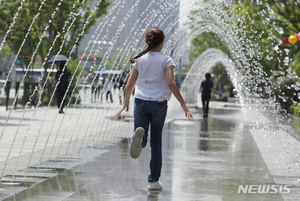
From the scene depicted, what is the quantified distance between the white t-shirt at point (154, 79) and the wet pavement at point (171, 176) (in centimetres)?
107

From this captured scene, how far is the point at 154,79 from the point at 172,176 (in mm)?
1460

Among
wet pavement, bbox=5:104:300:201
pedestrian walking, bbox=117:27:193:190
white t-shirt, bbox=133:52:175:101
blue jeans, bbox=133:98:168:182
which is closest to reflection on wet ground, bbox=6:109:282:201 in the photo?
wet pavement, bbox=5:104:300:201

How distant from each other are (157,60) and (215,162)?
2702 millimetres

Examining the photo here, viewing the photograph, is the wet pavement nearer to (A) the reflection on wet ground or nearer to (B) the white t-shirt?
(A) the reflection on wet ground

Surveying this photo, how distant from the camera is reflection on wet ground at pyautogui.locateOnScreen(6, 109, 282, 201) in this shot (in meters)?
5.39

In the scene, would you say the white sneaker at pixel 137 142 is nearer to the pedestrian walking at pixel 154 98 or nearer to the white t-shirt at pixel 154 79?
the pedestrian walking at pixel 154 98

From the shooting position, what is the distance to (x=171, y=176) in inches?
257

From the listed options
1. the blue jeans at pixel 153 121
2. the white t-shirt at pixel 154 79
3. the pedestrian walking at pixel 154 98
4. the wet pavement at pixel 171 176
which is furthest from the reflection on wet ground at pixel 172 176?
the white t-shirt at pixel 154 79

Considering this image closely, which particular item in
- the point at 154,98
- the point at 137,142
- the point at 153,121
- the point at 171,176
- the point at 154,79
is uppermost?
the point at 154,79

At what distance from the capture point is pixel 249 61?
36062mm

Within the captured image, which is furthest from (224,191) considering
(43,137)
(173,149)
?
(43,137)

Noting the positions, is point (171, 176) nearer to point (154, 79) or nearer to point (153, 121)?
point (153, 121)

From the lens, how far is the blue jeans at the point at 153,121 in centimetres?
570

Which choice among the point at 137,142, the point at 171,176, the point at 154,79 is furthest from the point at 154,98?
the point at 171,176
